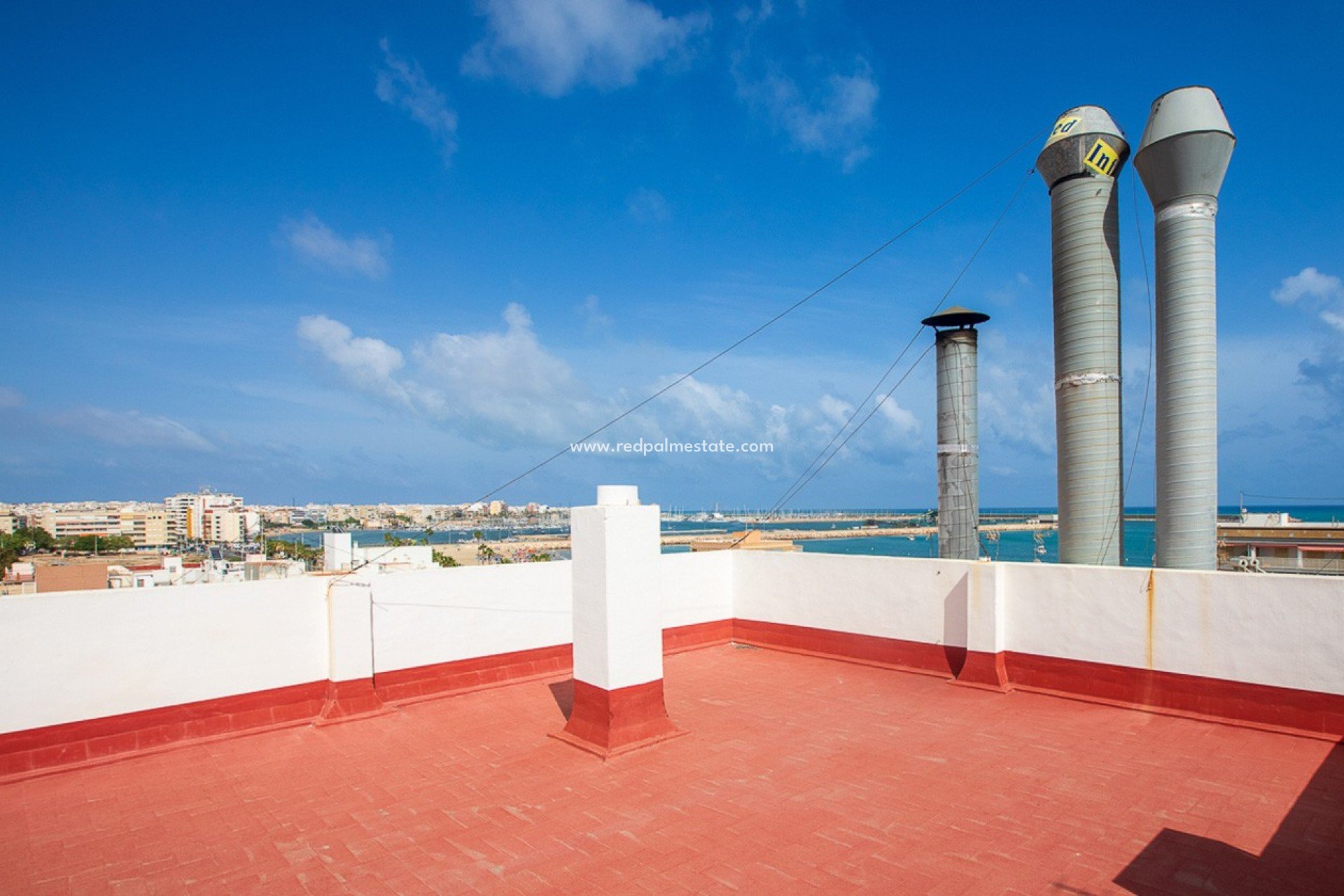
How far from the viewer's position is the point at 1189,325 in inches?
300

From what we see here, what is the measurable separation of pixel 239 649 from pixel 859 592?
6.60 meters

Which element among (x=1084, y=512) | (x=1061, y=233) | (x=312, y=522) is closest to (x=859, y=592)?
(x=1084, y=512)

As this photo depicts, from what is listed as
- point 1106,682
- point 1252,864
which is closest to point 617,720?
point 1252,864

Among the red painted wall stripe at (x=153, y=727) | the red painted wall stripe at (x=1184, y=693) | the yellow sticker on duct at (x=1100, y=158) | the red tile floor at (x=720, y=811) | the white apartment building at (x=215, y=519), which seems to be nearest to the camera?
the red tile floor at (x=720, y=811)

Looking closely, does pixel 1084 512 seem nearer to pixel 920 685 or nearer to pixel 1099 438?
pixel 1099 438

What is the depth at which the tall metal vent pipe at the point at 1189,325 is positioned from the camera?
7.58m

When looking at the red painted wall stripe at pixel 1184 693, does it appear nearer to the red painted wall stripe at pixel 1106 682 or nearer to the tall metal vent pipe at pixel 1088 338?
the red painted wall stripe at pixel 1106 682

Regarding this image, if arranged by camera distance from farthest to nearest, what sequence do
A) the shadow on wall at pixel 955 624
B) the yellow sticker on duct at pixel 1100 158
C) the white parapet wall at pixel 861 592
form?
the yellow sticker on duct at pixel 1100 158 < the white parapet wall at pixel 861 592 < the shadow on wall at pixel 955 624

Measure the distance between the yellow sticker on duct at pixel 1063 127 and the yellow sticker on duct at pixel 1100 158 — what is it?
0.35 metres

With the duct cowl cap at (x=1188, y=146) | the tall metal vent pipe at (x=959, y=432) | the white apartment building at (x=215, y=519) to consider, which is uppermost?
the duct cowl cap at (x=1188, y=146)

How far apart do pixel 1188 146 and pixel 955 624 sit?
18.4 feet

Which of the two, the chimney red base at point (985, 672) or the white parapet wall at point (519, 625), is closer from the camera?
the white parapet wall at point (519, 625)

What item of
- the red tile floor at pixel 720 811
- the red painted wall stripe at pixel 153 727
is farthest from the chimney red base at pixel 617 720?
the red painted wall stripe at pixel 153 727

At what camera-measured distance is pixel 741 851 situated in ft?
13.8
